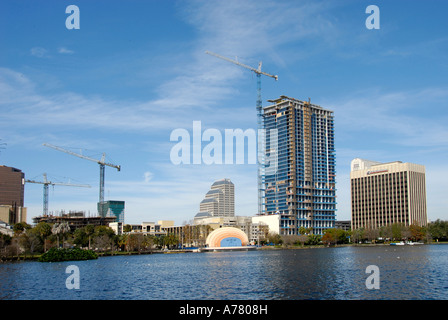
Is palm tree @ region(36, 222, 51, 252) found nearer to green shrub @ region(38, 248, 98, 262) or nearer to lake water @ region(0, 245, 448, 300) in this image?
green shrub @ region(38, 248, 98, 262)

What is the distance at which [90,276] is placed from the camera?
3393 inches

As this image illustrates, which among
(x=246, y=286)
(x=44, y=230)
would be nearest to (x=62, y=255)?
(x=44, y=230)

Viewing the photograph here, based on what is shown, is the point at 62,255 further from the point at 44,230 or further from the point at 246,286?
the point at 246,286

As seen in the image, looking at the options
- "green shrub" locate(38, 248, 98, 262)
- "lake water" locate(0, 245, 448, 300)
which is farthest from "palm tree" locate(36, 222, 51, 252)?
"lake water" locate(0, 245, 448, 300)

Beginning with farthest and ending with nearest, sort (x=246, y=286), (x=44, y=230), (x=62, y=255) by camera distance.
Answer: (x=44, y=230), (x=62, y=255), (x=246, y=286)

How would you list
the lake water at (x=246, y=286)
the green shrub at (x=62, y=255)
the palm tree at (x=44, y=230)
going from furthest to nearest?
the palm tree at (x=44, y=230), the green shrub at (x=62, y=255), the lake water at (x=246, y=286)

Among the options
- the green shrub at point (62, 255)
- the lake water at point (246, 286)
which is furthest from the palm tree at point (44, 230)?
the lake water at point (246, 286)

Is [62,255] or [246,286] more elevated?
[246,286]

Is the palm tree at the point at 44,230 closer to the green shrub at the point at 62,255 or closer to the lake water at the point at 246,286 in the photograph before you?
the green shrub at the point at 62,255
